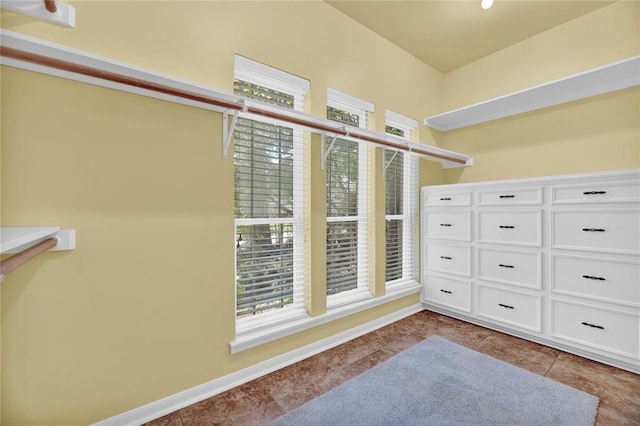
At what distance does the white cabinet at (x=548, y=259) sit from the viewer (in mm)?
1940

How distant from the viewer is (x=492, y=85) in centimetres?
307

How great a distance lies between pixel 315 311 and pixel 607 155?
2844mm

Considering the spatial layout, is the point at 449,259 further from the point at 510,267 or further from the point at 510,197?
the point at 510,197

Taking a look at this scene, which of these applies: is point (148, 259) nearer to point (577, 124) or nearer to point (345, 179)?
point (345, 179)

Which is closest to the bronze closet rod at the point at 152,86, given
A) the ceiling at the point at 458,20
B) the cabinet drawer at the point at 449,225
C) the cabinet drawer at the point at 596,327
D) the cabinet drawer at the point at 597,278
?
the ceiling at the point at 458,20

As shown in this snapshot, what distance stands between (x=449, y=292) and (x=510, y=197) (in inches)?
44.9

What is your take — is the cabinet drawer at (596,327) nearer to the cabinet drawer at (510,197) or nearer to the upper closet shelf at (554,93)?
the cabinet drawer at (510,197)

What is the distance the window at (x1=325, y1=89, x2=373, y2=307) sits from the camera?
245 cm

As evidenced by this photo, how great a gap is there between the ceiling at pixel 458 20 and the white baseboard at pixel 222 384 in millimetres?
2821

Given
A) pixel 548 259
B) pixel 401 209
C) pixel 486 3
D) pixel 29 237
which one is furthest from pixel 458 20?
pixel 29 237

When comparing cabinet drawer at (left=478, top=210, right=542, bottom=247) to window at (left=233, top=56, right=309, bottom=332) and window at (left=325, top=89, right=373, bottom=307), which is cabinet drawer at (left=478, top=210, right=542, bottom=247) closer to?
window at (left=325, top=89, right=373, bottom=307)

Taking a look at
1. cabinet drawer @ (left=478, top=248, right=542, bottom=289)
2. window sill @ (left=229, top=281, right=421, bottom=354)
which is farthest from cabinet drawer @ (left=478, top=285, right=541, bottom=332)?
window sill @ (left=229, top=281, right=421, bottom=354)

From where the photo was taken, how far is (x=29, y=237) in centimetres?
90

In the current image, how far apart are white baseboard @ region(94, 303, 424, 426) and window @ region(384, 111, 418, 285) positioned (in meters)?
0.80
